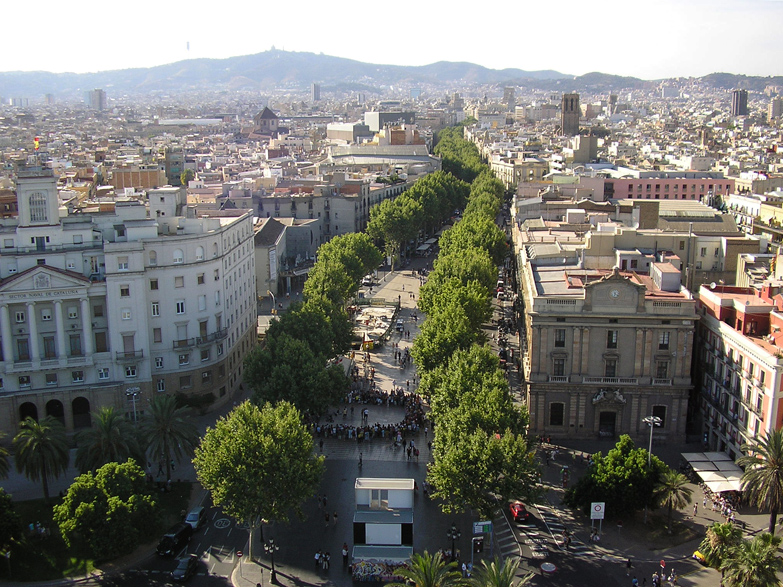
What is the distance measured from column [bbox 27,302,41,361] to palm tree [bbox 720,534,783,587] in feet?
157

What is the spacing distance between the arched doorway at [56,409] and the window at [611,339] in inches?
1598

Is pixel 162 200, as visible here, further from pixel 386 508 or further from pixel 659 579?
pixel 659 579

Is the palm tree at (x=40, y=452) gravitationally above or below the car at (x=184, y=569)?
above

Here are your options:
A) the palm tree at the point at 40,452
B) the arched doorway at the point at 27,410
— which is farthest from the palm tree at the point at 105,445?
the arched doorway at the point at 27,410

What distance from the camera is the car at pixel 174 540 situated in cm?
4628

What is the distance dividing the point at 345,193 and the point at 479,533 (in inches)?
3971

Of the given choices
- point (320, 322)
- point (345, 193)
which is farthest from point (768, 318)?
point (345, 193)

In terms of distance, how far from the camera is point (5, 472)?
166ft

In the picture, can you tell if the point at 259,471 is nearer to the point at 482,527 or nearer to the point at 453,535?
the point at 453,535

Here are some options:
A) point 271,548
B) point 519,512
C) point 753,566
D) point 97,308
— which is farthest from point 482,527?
point 97,308

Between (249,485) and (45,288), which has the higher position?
(45,288)

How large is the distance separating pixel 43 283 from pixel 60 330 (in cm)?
370

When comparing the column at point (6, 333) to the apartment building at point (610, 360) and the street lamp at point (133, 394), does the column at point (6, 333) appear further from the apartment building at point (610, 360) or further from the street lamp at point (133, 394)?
the apartment building at point (610, 360)

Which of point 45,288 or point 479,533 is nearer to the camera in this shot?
point 479,533
